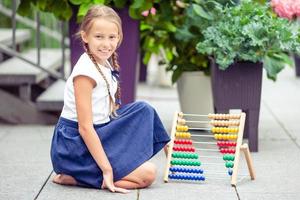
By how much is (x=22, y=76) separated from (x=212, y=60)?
2054 mm

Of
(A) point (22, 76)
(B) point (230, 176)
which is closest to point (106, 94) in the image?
(B) point (230, 176)

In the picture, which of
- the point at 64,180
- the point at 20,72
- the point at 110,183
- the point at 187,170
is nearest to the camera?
the point at 110,183

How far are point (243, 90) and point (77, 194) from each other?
1898 millimetres

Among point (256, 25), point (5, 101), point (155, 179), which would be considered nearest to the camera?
point (155, 179)

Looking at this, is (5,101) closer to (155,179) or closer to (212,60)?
(212,60)

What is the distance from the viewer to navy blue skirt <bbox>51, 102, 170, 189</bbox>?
16.3 ft

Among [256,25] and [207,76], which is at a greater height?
[256,25]

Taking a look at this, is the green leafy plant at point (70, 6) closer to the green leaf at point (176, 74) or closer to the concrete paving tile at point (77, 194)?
the green leaf at point (176, 74)

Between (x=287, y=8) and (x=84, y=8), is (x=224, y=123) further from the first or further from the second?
(x=84, y=8)

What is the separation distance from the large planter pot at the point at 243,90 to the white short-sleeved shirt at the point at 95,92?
1374mm

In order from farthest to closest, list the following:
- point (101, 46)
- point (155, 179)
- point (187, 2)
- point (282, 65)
Answer: 1. point (187, 2)
2. point (282, 65)
3. point (155, 179)
4. point (101, 46)

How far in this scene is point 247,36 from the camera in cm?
601

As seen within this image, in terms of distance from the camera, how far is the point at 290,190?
504 cm

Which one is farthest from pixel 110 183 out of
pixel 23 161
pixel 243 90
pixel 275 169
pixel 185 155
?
pixel 243 90
